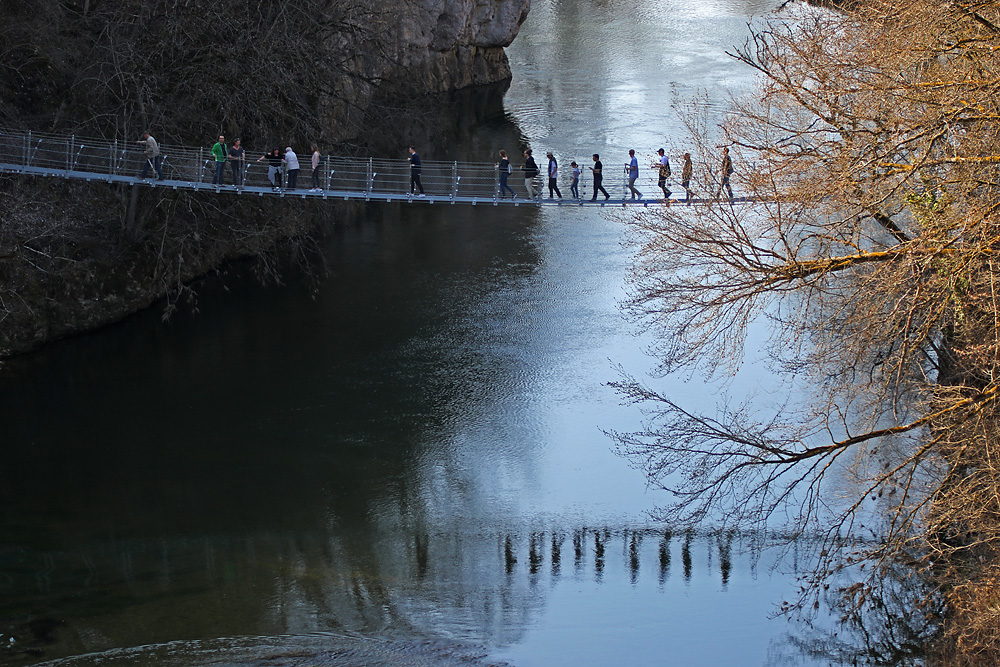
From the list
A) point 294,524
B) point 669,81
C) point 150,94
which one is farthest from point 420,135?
point 294,524

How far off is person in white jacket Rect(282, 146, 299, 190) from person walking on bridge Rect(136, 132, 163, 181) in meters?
2.47

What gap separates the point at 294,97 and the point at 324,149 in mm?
1403

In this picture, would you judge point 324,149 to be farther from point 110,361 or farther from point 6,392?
point 6,392

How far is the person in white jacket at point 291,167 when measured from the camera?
821 inches

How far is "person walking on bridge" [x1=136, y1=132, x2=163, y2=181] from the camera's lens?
2086 cm

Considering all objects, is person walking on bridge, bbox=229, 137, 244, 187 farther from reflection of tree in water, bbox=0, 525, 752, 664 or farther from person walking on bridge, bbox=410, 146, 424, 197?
reflection of tree in water, bbox=0, 525, 752, 664

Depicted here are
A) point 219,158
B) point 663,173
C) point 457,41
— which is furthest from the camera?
point 457,41

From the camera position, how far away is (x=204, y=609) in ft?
47.8

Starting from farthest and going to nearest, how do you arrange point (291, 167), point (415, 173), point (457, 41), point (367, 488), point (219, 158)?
point (457, 41) → point (415, 173) → point (291, 167) → point (219, 158) → point (367, 488)

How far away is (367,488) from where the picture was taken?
17641 mm

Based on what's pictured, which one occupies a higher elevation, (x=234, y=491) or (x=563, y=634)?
(x=234, y=491)

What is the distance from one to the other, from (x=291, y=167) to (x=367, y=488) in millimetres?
6999

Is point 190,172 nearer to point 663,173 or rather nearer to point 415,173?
point 415,173

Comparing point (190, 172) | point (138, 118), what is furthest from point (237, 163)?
point (138, 118)
